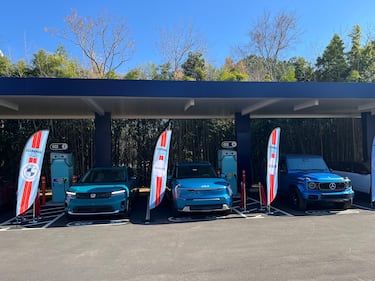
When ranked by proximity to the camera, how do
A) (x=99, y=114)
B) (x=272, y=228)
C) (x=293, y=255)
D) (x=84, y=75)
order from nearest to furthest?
(x=293, y=255)
(x=272, y=228)
(x=99, y=114)
(x=84, y=75)

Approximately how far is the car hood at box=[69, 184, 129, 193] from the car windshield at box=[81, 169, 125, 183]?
638 millimetres

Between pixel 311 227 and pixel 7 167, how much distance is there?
14227mm

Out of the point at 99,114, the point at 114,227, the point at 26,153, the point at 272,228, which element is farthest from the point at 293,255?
the point at 99,114

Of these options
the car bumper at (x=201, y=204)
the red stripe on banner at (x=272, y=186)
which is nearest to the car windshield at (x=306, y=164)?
the red stripe on banner at (x=272, y=186)

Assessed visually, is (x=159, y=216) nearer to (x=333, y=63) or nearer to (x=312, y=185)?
(x=312, y=185)

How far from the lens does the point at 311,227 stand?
25.1ft

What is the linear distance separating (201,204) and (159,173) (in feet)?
4.66

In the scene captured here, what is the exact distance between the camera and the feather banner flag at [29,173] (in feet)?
27.7

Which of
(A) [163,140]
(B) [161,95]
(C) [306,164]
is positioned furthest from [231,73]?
(A) [163,140]

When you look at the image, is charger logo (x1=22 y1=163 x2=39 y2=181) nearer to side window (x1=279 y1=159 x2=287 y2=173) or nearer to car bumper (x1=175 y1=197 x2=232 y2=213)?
car bumper (x1=175 y1=197 x2=232 y2=213)

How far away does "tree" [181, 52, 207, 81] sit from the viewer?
27200 mm

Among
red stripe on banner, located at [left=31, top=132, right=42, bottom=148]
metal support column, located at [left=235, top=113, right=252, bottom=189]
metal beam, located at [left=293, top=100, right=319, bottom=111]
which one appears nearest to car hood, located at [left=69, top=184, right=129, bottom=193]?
red stripe on banner, located at [left=31, top=132, right=42, bottom=148]

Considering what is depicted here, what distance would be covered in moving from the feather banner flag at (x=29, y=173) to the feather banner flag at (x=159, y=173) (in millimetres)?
2947

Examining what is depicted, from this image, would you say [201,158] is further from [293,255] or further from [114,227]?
[293,255]
